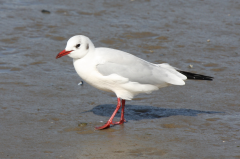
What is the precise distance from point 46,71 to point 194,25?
4646 millimetres

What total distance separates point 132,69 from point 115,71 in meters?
0.30

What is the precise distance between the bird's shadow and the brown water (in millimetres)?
17

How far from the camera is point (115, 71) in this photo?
570 centimetres

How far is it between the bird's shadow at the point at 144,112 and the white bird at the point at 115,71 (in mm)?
396

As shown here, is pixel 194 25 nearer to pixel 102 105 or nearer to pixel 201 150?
pixel 102 105

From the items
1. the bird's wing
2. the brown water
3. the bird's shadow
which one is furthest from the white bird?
the brown water

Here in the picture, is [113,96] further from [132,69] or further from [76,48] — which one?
[76,48]

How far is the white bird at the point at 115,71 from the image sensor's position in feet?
18.3

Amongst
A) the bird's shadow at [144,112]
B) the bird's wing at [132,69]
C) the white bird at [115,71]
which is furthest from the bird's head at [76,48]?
the bird's shadow at [144,112]

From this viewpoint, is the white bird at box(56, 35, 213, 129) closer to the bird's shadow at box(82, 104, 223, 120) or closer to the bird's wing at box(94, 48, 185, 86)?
the bird's wing at box(94, 48, 185, 86)

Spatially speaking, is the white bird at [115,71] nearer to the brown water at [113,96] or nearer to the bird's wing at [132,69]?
the bird's wing at [132,69]

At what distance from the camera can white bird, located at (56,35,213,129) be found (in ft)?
18.3

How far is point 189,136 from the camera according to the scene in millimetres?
5496

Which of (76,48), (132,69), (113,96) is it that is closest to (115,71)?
(132,69)
